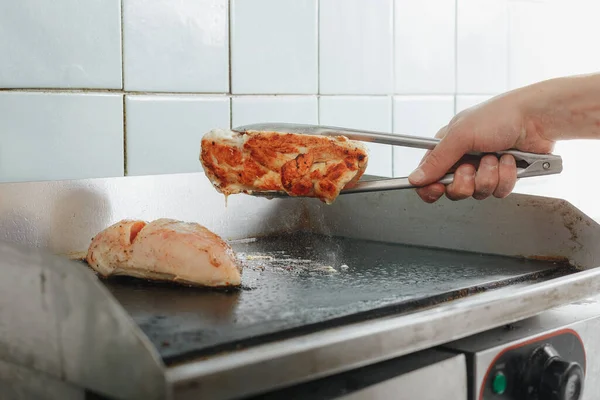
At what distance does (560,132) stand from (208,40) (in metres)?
0.64

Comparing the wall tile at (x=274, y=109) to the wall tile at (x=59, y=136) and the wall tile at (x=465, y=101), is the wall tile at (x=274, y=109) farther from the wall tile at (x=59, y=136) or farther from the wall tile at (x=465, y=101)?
the wall tile at (x=465, y=101)

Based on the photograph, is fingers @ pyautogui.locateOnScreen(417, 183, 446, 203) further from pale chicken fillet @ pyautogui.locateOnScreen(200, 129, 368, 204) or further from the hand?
pale chicken fillet @ pyautogui.locateOnScreen(200, 129, 368, 204)

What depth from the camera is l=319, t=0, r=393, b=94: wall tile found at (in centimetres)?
154

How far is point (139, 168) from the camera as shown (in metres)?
1.26

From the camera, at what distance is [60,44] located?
3.75 ft

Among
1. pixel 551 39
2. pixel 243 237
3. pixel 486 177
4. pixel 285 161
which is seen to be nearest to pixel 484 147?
pixel 486 177

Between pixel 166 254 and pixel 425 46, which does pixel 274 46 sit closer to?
pixel 425 46

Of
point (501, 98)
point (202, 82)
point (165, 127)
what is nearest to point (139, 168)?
point (165, 127)

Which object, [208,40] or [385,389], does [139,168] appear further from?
[385,389]

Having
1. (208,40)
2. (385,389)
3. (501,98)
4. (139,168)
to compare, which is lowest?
(385,389)

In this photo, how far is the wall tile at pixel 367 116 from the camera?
61.0 inches

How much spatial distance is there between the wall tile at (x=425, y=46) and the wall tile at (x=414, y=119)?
0.07 ft

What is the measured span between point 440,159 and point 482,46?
2.98 ft

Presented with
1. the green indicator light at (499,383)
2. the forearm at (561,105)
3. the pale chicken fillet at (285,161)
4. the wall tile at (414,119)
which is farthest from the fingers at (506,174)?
the wall tile at (414,119)
